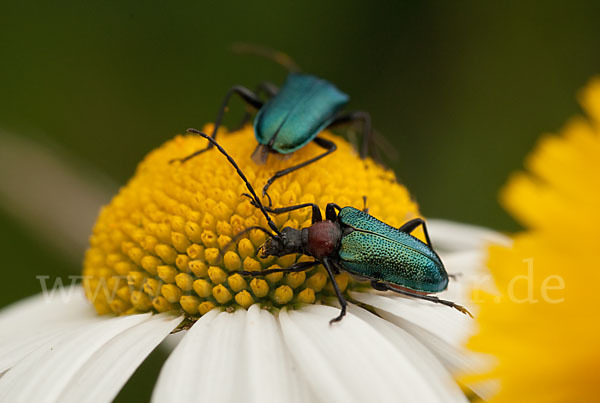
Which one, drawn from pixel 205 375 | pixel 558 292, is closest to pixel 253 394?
pixel 205 375

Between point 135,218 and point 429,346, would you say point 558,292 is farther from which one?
point 135,218

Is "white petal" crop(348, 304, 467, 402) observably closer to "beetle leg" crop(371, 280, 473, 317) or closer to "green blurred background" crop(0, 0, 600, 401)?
"beetle leg" crop(371, 280, 473, 317)

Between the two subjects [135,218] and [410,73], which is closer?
[135,218]

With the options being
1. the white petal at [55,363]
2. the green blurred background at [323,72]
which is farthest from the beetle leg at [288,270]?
the green blurred background at [323,72]

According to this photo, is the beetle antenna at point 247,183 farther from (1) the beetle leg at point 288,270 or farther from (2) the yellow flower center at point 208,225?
(1) the beetle leg at point 288,270

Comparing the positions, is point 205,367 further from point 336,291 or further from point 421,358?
point 421,358

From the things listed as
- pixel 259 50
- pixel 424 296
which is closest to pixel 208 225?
pixel 424 296
